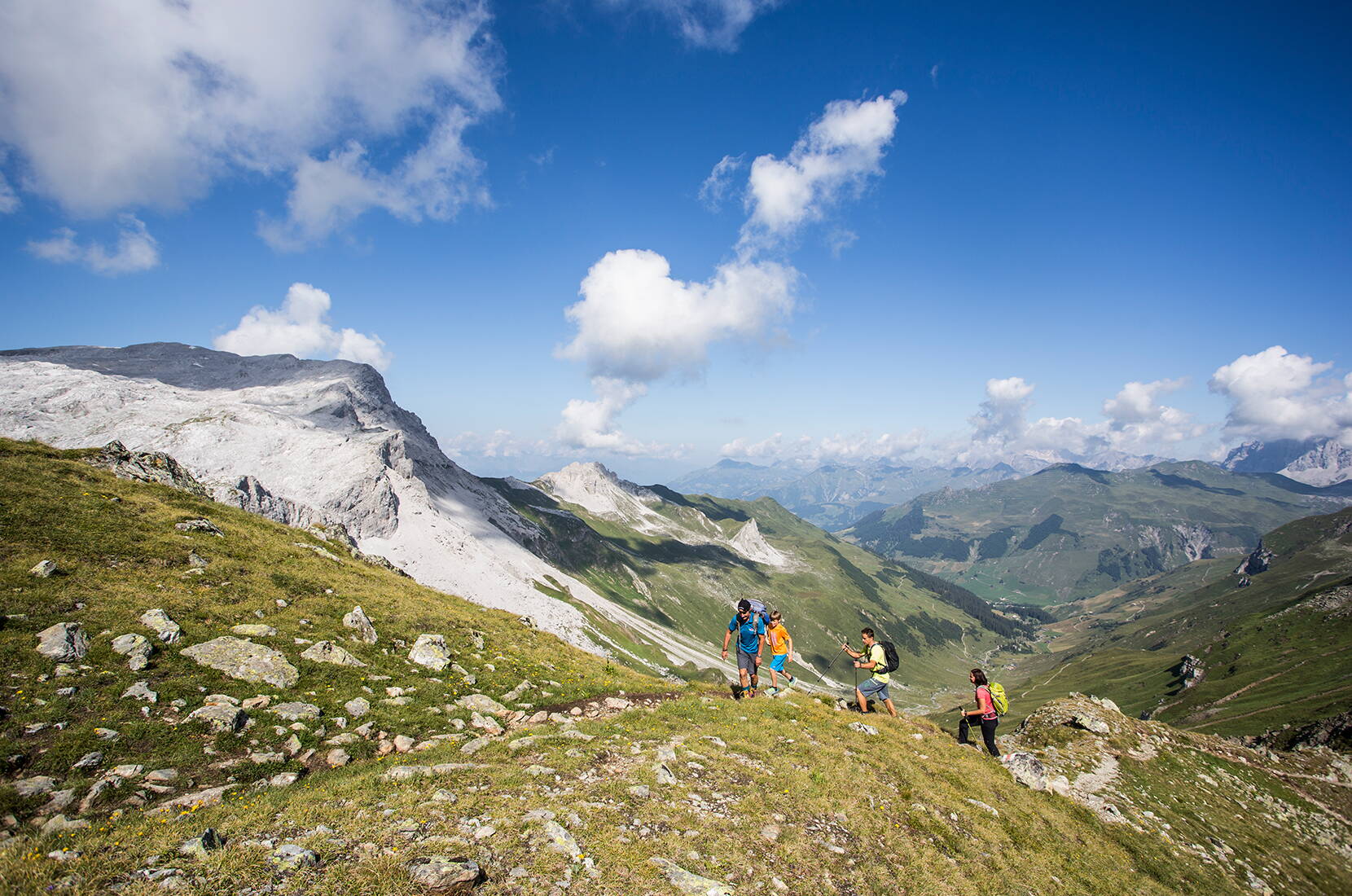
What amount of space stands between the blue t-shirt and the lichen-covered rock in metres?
17.1

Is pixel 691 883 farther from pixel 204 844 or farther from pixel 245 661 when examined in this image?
pixel 245 661

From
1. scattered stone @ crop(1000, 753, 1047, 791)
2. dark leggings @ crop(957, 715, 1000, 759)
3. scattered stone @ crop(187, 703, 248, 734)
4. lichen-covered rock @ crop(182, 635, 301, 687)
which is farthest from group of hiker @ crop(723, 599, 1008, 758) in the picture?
scattered stone @ crop(187, 703, 248, 734)

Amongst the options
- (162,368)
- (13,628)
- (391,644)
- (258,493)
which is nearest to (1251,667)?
(391,644)

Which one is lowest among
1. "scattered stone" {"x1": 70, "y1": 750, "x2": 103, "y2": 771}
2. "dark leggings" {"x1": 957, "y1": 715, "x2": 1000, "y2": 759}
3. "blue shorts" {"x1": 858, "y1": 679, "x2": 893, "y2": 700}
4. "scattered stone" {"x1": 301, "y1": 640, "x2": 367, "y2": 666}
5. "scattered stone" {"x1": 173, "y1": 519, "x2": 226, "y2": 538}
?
"dark leggings" {"x1": 957, "y1": 715, "x2": 1000, "y2": 759}

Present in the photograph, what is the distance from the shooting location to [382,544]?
431 ft

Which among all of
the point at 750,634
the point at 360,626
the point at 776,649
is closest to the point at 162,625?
the point at 360,626

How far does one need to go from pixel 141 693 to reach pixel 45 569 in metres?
8.37

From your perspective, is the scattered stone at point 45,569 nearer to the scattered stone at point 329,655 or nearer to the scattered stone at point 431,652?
the scattered stone at point 329,655

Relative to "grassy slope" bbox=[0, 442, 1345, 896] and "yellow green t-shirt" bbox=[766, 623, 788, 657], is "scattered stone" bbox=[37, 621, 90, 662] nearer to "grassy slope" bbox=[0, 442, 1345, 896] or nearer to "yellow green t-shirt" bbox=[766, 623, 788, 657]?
"grassy slope" bbox=[0, 442, 1345, 896]

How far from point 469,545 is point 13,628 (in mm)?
142005

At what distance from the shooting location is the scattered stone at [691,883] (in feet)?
32.1

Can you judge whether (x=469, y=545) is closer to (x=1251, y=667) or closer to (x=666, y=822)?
(x=666, y=822)

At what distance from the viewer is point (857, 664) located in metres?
22.9

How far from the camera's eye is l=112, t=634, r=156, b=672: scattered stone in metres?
15.2
